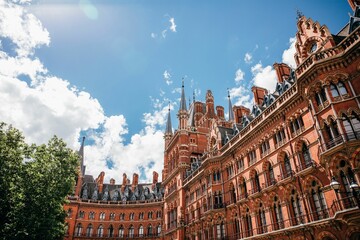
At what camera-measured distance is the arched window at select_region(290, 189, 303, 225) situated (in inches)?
850

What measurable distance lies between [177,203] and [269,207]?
26.2m

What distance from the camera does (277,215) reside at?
2411 cm

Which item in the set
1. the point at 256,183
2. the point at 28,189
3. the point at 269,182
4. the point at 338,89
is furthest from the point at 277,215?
the point at 28,189

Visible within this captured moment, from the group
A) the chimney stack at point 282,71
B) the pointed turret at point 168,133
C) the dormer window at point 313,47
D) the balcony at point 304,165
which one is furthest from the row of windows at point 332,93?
the pointed turret at point 168,133

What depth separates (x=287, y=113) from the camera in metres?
24.4

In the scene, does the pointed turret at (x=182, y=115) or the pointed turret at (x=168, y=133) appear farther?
the pointed turret at (x=168, y=133)

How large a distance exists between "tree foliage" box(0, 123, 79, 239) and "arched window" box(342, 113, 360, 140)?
94.7ft

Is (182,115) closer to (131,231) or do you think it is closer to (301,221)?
(131,231)

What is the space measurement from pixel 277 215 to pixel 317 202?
16.5 ft

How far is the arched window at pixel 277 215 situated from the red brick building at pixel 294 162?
0.31ft

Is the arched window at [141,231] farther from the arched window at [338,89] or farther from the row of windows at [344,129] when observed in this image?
the arched window at [338,89]

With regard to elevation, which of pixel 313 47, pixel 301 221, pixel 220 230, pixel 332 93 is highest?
pixel 313 47

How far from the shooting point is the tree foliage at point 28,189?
25.2 metres

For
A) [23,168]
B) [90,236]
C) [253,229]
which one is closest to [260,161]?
[253,229]
